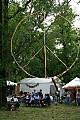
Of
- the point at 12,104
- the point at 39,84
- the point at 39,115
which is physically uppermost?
the point at 39,115

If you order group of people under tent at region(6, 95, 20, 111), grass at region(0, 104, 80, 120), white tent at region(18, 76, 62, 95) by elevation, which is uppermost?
grass at region(0, 104, 80, 120)

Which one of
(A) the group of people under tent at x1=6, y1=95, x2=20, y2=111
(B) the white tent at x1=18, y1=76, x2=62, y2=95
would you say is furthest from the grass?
(B) the white tent at x1=18, y1=76, x2=62, y2=95

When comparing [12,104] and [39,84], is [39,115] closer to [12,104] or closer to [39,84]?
[12,104]

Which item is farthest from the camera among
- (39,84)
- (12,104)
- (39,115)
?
(39,84)

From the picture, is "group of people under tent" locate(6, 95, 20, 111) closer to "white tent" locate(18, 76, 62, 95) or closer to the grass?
the grass

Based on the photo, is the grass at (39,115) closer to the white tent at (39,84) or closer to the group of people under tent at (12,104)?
the group of people under tent at (12,104)

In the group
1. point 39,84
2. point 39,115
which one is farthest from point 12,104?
point 39,84

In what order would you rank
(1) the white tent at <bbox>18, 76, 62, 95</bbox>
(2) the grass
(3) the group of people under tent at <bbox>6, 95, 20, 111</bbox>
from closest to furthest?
(2) the grass
(3) the group of people under tent at <bbox>6, 95, 20, 111</bbox>
(1) the white tent at <bbox>18, 76, 62, 95</bbox>

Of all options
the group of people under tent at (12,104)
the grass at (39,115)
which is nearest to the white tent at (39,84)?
the group of people under tent at (12,104)

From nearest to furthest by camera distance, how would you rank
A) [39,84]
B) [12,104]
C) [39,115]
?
[39,115], [12,104], [39,84]

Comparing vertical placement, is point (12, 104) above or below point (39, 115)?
below

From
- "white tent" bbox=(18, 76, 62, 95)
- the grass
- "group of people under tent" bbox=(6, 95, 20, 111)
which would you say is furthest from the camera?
"white tent" bbox=(18, 76, 62, 95)

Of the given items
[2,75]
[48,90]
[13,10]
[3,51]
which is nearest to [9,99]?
[2,75]

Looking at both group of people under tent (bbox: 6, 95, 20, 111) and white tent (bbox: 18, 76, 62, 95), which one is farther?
white tent (bbox: 18, 76, 62, 95)
